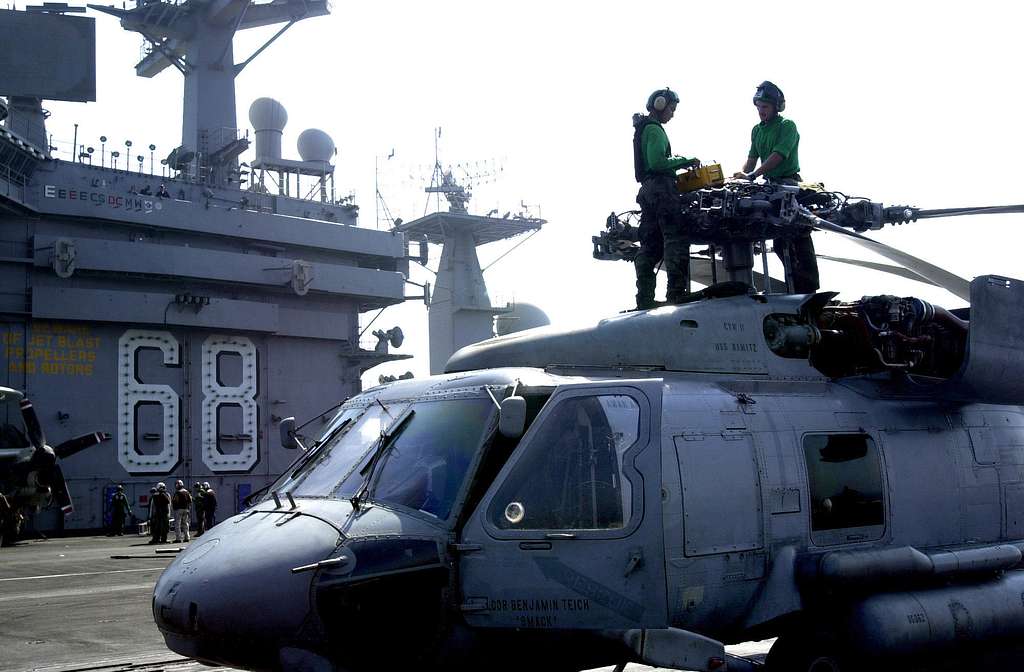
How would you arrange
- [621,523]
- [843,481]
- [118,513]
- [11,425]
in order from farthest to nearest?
1. [118,513]
2. [11,425]
3. [843,481]
4. [621,523]

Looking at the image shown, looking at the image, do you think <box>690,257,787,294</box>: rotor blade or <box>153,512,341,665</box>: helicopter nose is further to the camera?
<box>690,257,787,294</box>: rotor blade

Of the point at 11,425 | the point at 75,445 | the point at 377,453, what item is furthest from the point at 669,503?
the point at 11,425

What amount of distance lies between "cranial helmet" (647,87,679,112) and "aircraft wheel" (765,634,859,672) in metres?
4.55

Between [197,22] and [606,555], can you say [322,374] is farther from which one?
[606,555]

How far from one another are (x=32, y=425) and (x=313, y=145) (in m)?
16.9

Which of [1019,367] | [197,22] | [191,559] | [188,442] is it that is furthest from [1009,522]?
[197,22]

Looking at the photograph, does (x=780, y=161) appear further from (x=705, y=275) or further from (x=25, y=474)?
(x=25, y=474)

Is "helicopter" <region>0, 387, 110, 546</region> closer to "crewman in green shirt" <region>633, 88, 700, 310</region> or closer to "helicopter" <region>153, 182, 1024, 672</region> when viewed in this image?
"helicopter" <region>153, 182, 1024, 672</region>

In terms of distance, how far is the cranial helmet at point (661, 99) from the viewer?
28.0 feet

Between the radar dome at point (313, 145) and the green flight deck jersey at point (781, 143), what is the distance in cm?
3244

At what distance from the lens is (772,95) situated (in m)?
9.27

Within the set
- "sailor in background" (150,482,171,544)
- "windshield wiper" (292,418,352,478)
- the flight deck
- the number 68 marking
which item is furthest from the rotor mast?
"windshield wiper" (292,418,352,478)

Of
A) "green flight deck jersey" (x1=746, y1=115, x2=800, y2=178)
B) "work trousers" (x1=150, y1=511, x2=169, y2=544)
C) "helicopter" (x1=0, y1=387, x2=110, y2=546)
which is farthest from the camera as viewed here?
"helicopter" (x1=0, y1=387, x2=110, y2=546)

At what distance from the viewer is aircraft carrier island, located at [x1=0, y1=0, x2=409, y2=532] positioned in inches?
1211
